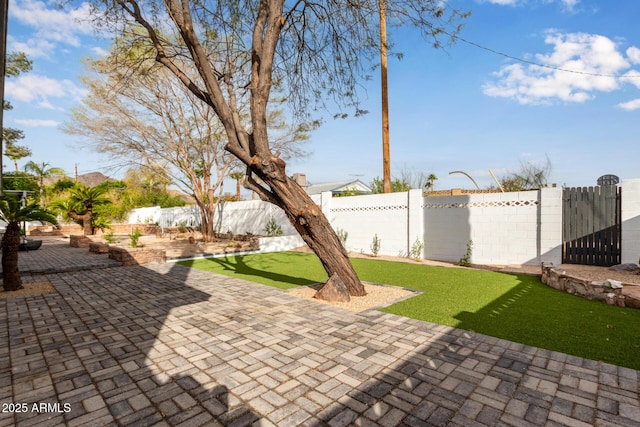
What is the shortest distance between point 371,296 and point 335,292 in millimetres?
725

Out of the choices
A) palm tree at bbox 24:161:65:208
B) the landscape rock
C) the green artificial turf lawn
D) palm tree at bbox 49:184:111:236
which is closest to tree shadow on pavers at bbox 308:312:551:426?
the green artificial turf lawn

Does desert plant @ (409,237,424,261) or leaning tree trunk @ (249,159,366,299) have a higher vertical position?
leaning tree trunk @ (249,159,366,299)

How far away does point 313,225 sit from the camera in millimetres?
5359

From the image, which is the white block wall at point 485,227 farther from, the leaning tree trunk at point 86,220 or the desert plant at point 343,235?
the leaning tree trunk at point 86,220

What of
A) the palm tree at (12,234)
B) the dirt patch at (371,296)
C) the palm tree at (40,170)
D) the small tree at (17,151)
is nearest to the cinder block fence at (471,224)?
the dirt patch at (371,296)

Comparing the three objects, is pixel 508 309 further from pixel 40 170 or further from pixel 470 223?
pixel 40 170

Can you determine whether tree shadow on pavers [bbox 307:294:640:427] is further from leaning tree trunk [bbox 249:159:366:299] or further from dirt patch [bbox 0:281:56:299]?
dirt patch [bbox 0:281:56:299]

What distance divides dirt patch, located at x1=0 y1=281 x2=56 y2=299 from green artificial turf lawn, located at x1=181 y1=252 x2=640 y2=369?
11.6ft

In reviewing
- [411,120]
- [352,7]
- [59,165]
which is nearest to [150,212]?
[59,165]

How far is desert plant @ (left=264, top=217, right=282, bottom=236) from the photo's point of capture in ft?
49.8

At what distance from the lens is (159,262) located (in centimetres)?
996

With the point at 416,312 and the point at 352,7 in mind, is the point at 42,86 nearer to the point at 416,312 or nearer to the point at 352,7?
the point at 352,7

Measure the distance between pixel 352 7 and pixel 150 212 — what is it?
83.8 feet

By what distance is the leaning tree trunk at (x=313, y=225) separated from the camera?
5.25 meters
